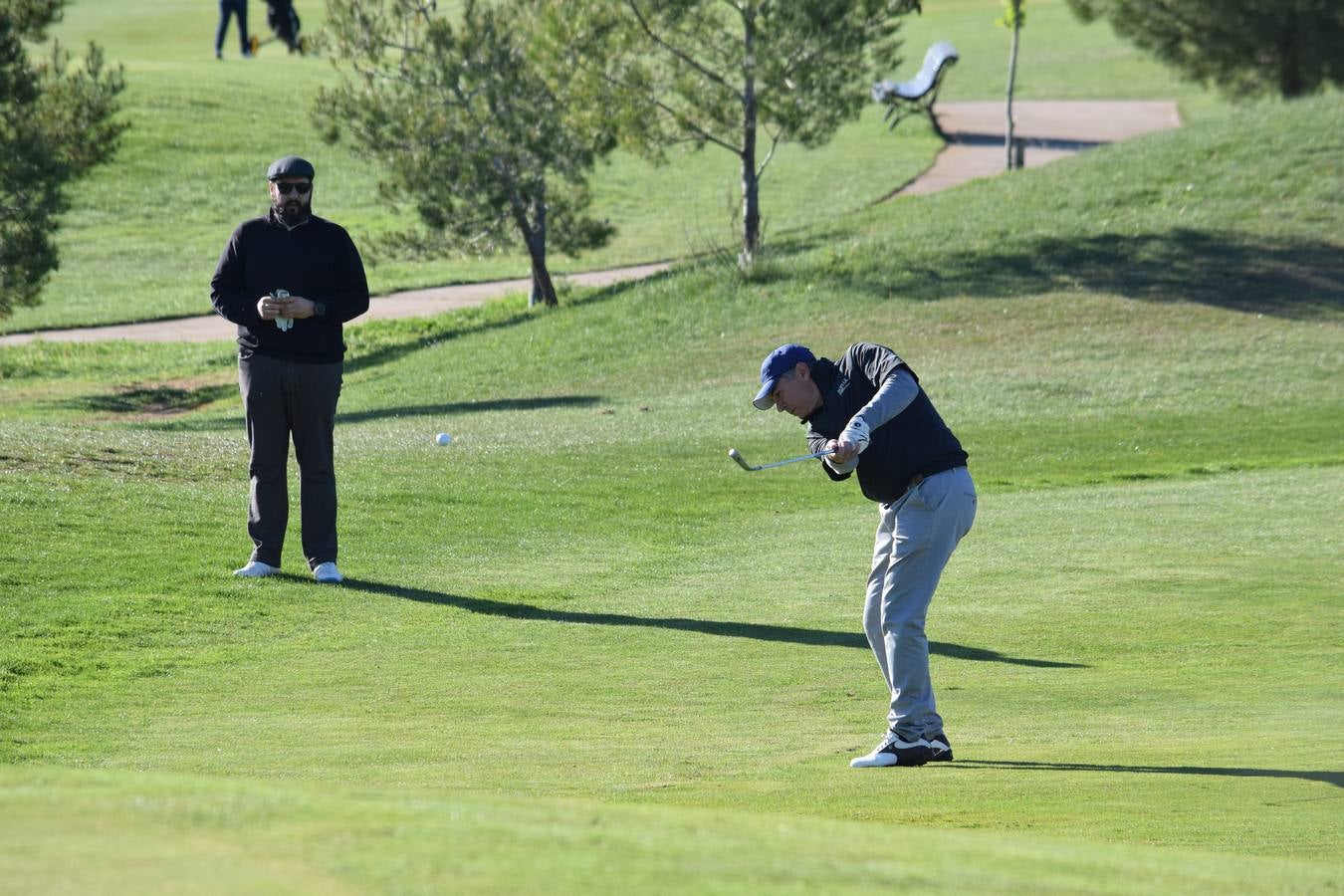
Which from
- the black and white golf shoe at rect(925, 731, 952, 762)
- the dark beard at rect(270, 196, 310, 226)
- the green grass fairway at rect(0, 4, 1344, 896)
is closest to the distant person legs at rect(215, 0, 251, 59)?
the green grass fairway at rect(0, 4, 1344, 896)

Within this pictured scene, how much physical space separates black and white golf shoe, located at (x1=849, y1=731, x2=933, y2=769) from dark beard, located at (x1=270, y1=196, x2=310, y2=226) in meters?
5.89

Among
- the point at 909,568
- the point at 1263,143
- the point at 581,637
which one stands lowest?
the point at 581,637

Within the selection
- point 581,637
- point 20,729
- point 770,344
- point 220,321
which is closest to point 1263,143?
point 770,344

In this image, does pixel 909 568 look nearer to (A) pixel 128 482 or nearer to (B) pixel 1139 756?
(B) pixel 1139 756

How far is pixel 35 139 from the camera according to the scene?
89.8 ft

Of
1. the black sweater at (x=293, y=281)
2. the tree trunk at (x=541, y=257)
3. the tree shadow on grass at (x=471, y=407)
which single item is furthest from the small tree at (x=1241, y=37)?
the black sweater at (x=293, y=281)

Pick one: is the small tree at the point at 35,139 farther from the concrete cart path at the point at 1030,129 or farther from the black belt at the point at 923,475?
the concrete cart path at the point at 1030,129

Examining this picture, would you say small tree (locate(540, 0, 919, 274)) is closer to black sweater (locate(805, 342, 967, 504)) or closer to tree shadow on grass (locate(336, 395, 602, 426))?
tree shadow on grass (locate(336, 395, 602, 426))

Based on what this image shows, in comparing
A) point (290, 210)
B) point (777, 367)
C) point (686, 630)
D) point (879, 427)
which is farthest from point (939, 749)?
point (290, 210)

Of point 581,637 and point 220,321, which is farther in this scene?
point 220,321

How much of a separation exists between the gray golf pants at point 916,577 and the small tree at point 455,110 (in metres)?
25.4

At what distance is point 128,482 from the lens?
16188mm

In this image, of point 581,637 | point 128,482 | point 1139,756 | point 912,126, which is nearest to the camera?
point 1139,756

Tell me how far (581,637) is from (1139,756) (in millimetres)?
4219
